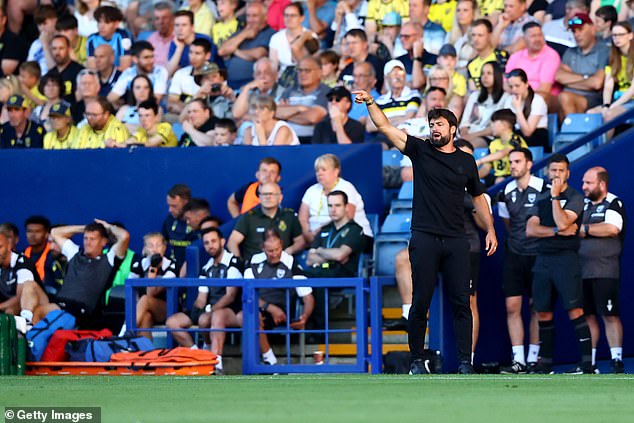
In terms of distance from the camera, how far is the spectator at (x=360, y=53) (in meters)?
15.7

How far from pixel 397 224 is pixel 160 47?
5.15 metres

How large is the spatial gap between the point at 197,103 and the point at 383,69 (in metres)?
2.09

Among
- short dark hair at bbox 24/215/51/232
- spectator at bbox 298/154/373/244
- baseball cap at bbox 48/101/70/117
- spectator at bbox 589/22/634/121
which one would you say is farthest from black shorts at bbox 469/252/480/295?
baseball cap at bbox 48/101/70/117

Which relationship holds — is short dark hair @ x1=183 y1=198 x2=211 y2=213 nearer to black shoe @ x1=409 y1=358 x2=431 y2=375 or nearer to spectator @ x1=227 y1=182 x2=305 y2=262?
spectator @ x1=227 y1=182 x2=305 y2=262

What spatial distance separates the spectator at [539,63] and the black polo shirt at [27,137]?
5.63 metres

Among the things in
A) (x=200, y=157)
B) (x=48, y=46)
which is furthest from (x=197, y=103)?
(x=48, y=46)

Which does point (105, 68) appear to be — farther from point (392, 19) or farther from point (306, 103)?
point (392, 19)

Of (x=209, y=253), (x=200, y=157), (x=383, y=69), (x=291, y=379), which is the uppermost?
(x=383, y=69)

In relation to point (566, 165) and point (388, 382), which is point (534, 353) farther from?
point (388, 382)

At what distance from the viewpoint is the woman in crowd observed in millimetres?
14227

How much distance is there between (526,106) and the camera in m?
14.3

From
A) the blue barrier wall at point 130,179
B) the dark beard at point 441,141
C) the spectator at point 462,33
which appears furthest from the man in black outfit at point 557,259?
the spectator at point 462,33

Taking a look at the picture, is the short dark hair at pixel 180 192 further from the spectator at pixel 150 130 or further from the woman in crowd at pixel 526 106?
the woman in crowd at pixel 526 106

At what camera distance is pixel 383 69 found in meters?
15.8
